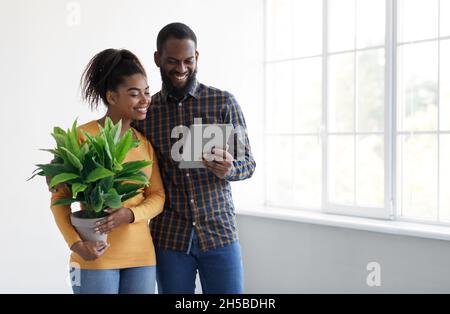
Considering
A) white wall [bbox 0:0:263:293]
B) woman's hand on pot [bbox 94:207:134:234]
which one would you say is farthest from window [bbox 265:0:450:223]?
woman's hand on pot [bbox 94:207:134:234]

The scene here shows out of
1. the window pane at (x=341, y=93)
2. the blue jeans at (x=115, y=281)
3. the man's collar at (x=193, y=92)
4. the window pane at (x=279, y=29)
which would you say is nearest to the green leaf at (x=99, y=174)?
the blue jeans at (x=115, y=281)

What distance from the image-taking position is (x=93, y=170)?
1.51 m

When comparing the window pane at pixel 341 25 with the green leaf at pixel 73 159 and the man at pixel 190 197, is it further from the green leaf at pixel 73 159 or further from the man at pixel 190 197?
the green leaf at pixel 73 159

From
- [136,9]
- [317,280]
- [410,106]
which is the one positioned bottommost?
[317,280]

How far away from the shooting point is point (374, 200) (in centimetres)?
312

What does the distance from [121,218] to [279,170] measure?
7.17 ft

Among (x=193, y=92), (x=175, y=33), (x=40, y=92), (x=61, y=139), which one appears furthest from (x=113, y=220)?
(x=40, y=92)

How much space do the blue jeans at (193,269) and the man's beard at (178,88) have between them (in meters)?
0.47

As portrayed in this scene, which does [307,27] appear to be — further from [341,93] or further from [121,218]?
[121,218]

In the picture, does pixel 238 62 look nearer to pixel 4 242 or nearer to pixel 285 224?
pixel 285 224

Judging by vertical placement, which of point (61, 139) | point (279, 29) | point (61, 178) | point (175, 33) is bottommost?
point (61, 178)

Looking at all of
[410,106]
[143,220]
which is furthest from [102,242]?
[410,106]

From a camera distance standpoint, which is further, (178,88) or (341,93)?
→ (341,93)

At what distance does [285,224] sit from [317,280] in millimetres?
373
